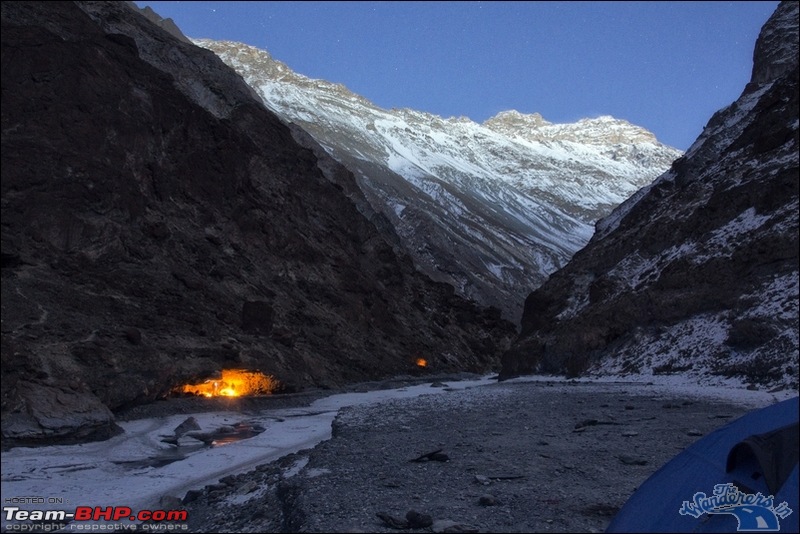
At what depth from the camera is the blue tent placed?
17.1 ft

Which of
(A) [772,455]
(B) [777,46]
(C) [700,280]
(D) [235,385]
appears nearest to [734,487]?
(A) [772,455]

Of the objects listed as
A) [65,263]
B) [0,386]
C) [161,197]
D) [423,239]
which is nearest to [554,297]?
[161,197]

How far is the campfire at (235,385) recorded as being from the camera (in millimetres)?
21812

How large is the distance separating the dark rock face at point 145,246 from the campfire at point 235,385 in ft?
1.58

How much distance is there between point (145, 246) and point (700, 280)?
79.2ft

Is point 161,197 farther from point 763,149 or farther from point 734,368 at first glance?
point 763,149

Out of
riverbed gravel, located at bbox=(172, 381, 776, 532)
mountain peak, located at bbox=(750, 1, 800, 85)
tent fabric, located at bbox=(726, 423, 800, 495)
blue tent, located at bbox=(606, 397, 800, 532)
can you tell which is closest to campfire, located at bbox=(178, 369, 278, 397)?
riverbed gravel, located at bbox=(172, 381, 776, 532)

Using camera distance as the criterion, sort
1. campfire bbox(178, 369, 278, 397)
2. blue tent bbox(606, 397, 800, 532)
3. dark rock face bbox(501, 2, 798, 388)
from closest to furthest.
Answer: blue tent bbox(606, 397, 800, 532) < dark rock face bbox(501, 2, 798, 388) < campfire bbox(178, 369, 278, 397)

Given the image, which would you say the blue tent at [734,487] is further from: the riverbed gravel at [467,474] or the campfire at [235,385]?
the campfire at [235,385]

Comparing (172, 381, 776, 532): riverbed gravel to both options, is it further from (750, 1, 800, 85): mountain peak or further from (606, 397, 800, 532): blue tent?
(750, 1, 800, 85): mountain peak

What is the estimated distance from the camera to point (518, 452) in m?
10.6

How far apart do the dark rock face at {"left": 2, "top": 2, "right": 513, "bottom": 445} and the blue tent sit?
12743 millimetres

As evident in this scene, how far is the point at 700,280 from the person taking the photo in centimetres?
2553

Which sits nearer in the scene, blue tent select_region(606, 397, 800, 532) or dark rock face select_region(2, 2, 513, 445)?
blue tent select_region(606, 397, 800, 532)
